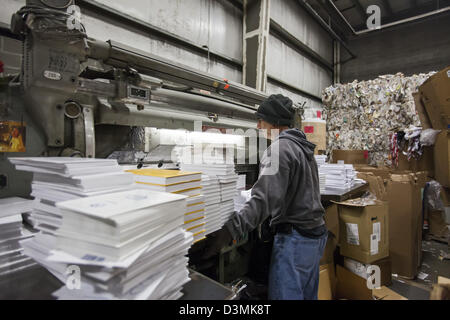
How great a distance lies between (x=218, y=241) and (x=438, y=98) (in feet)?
11.8

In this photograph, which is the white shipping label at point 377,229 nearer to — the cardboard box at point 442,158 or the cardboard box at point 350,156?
the cardboard box at point 442,158

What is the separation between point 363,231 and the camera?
212 cm

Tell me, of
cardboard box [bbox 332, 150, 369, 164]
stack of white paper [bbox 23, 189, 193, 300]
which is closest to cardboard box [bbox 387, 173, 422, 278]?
cardboard box [bbox 332, 150, 369, 164]

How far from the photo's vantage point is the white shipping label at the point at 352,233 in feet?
7.06

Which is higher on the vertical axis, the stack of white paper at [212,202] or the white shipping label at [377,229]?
the stack of white paper at [212,202]

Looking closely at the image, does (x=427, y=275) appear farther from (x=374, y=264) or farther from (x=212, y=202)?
(x=212, y=202)

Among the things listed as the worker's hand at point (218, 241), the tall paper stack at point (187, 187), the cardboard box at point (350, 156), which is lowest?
the worker's hand at point (218, 241)

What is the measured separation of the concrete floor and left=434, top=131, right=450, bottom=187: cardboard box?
1.02 m

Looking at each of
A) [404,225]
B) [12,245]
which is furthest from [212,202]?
[404,225]

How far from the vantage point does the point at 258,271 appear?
2.46m

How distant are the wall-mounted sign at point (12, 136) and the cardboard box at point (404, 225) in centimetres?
376

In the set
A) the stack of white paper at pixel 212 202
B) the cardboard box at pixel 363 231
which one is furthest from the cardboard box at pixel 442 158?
the stack of white paper at pixel 212 202

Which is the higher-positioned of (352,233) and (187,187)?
(187,187)

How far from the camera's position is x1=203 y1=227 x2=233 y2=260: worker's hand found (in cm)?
126
